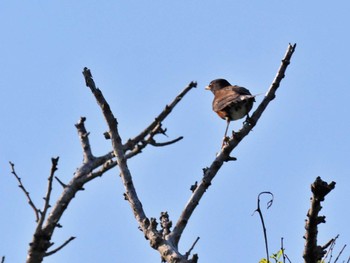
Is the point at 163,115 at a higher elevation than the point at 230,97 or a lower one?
lower

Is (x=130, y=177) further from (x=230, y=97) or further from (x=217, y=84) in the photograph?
(x=217, y=84)

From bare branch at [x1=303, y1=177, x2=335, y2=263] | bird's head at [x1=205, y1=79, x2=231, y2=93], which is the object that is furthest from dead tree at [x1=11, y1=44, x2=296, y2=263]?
bird's head at [x1=205, y1=79, x2=231, y2=93]

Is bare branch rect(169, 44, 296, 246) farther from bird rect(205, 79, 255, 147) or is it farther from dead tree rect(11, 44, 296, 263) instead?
bird rect(205, 79, 255, 147)

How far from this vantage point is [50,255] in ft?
13.2

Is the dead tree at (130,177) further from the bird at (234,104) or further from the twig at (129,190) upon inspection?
the bird at (234,104)

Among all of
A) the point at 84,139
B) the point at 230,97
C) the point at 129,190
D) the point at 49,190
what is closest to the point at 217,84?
the point at 230,97

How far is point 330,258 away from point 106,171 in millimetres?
2142

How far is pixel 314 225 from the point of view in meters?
5.56

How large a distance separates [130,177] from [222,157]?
773 mm

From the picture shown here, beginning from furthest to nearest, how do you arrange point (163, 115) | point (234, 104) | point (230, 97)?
1. point (230, 97)
2. point (234, 104)
3. point (163, 115)

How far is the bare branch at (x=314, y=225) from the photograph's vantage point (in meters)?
5.40

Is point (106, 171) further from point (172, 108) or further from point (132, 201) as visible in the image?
point (132, 201)

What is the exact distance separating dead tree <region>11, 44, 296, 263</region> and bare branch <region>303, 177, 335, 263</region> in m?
Answer: 0.75

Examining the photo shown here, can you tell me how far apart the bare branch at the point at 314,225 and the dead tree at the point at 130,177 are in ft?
2.46
